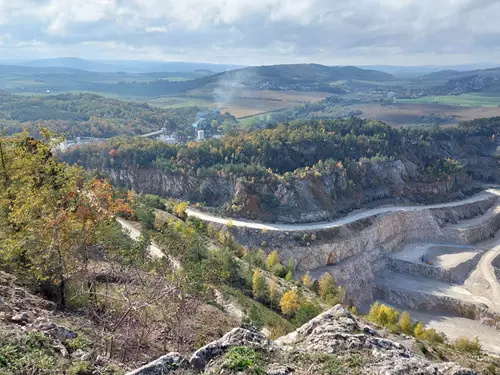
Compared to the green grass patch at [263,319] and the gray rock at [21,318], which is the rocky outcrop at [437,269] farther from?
the gray rock at [21,318]

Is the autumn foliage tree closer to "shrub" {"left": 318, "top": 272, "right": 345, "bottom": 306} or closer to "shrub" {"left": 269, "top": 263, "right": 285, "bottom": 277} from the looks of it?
"shrub" {"left": 318, "top": 272, "right": 345, "bottom": 306}

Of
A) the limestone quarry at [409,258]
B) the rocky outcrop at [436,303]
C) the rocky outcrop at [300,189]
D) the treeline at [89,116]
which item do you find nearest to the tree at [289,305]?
the limestone quarry at [409,258]

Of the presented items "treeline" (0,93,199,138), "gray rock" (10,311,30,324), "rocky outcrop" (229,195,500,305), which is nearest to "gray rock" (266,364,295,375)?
"gray rock" (10,311,30,324)

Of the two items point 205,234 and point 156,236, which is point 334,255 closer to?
point 205,234

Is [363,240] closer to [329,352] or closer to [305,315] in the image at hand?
[305,315]

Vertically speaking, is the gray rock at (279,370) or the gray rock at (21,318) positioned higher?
the gray rock at (21,318)

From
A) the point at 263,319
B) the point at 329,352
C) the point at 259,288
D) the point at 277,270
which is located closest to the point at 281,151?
the point at 277,270

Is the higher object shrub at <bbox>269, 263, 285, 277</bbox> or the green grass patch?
the green grass patch
